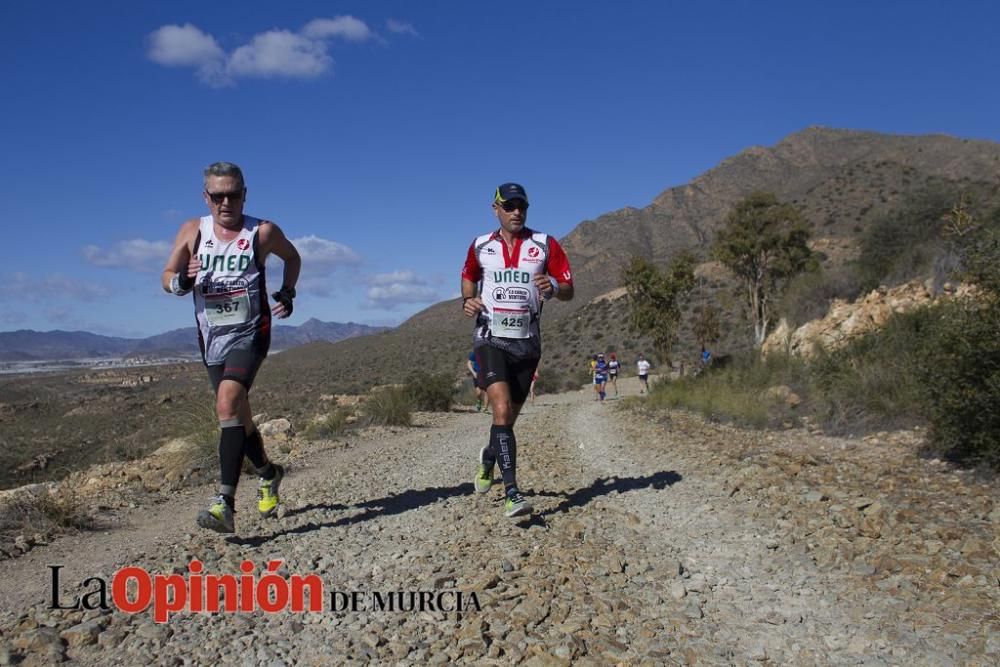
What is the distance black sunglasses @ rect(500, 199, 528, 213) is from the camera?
4.76 m

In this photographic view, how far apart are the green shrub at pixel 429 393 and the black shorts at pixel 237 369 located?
11685mm

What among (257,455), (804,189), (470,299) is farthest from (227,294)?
(804,189)

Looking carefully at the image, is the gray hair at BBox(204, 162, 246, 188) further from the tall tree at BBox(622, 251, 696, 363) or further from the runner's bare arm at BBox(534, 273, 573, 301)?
the tall tree at BBox(622, 251, 696, 363)

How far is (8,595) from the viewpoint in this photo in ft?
10.7

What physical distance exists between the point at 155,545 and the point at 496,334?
250 centimetres

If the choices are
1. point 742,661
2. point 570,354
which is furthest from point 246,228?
point 570,354

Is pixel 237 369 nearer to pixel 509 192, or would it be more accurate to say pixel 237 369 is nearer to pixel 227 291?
pixel 227 291

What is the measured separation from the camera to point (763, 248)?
84.4ft

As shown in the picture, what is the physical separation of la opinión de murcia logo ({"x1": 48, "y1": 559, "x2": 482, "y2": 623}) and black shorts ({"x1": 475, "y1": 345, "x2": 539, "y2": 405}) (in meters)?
1.82

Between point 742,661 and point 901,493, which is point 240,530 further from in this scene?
point 901,493

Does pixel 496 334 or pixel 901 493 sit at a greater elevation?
pixel 496 334

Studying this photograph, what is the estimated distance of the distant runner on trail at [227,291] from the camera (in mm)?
4176

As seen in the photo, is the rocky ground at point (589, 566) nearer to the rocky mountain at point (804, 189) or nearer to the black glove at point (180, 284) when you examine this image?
the black glove at point (180, 284)

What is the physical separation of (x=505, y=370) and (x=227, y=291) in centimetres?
191
